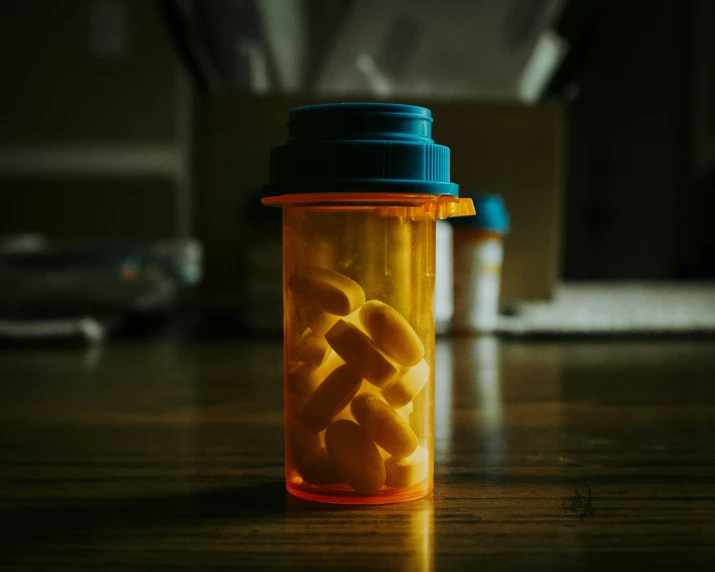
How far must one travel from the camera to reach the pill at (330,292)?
324mm

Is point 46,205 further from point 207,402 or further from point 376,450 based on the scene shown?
point 376,450

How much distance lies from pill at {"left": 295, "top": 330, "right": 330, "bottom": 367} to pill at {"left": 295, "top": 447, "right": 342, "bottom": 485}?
0.04m

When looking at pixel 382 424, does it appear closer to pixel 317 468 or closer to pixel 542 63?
pixel 317 468

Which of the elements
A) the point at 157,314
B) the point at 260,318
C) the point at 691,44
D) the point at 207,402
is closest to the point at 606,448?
the point at 207,402

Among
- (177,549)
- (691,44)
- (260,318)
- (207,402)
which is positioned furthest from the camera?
(691,44)

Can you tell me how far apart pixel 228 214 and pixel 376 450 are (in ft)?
3.02

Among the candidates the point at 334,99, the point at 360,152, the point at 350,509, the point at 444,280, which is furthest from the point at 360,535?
the point at 334,99

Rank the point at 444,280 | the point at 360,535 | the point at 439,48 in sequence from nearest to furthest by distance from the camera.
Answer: the point at 360,535 < the point at 444,280 < the point at 439,48

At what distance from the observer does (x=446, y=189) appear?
32cm

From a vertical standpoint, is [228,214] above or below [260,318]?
above

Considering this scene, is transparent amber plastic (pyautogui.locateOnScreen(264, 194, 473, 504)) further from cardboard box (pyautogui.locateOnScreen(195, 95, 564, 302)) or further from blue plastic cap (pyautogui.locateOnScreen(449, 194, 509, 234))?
cardboard box (pyautogui.locateOnScreen(195, 95, 564, 302))

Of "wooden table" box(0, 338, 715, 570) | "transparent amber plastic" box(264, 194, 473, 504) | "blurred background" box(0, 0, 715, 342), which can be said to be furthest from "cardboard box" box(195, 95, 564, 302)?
"transparent amber plastic" box(264, 194, 473, 504)

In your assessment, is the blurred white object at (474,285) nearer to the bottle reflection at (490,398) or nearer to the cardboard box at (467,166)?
the bottle reflection at (490,398)

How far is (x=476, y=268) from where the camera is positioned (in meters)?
0.98
